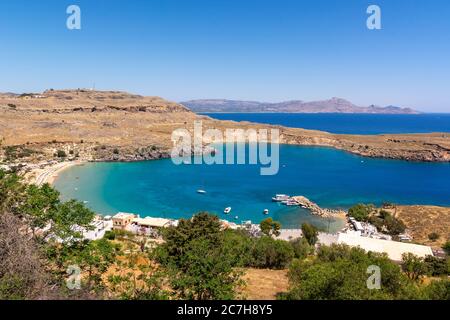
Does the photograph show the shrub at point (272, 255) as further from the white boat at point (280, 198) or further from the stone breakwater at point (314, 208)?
the white boat at point (280, 198)

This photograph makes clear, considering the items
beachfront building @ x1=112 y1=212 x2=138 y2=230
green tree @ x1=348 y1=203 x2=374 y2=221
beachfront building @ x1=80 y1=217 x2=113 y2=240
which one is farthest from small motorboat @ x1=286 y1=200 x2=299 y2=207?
beachfront building @ x1=80 y1=217 x2=113 y2=240

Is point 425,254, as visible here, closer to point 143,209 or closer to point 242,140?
point 143,209

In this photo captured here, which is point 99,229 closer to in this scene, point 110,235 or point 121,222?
point 121,222

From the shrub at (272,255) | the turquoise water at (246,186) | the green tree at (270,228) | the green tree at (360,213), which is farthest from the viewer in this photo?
the turquoise water at (246,186)

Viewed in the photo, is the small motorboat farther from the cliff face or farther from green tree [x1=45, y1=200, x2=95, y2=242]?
the cliff face

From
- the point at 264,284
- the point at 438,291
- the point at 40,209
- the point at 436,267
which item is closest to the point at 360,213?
the point at 436,267

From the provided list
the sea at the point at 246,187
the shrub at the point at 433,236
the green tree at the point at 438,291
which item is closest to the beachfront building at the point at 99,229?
the sea at the point at 246,187

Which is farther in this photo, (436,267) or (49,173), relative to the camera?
(49,173)
